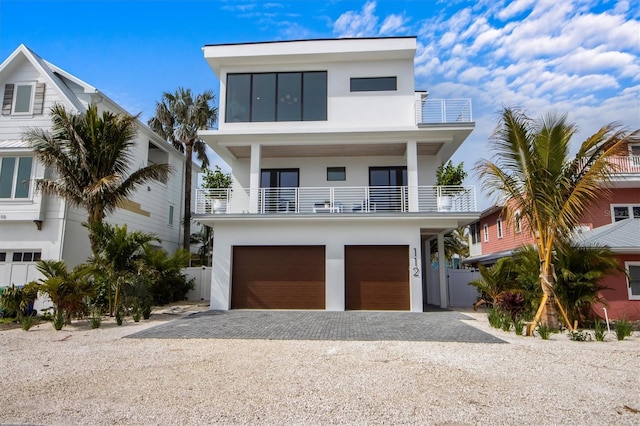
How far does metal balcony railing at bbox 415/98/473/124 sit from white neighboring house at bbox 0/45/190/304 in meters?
13.7

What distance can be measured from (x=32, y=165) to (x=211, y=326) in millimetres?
10989

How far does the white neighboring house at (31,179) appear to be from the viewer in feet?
50.8

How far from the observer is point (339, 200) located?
1670cm

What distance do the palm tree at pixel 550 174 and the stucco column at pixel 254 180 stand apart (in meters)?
8.92

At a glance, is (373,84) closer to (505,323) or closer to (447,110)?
(447,110)

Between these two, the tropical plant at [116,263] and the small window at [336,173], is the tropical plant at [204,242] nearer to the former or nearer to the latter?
the small window at [336,173]

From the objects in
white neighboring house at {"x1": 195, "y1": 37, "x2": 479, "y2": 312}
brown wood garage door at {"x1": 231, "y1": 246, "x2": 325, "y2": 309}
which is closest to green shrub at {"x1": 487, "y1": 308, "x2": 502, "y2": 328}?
white neighboring house at {"x1": 195, "y1": 37, "x2": 479, "y2": 312}

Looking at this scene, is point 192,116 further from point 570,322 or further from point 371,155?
point 570,322

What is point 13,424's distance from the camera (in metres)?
4.27

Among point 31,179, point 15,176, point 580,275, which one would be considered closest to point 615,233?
point 580,275

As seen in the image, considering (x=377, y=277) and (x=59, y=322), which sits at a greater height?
(x=377, y=277)

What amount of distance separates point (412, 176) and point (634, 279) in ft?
26.1

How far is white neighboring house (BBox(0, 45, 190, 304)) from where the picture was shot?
1548cm

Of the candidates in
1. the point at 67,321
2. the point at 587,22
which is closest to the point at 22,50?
the point at 67,321
